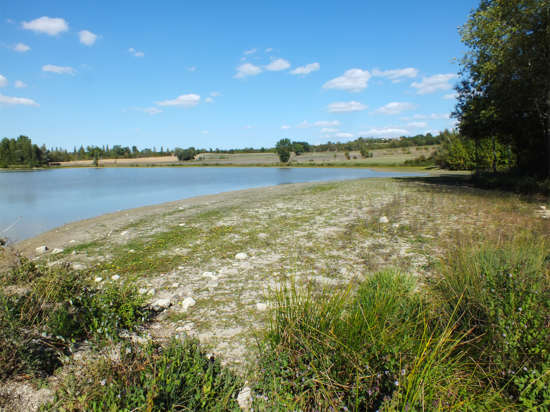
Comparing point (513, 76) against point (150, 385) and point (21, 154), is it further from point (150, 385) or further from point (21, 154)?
point (21, 154)

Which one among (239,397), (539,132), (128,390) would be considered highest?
(539,132)

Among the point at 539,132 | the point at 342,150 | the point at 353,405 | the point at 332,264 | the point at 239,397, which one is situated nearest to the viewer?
the point at 353,405

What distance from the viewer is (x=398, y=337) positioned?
234 centimetres

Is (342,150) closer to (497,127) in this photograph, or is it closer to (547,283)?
(497,127)

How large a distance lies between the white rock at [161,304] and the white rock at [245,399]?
2018 millimetres

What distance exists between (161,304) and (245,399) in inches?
84.8

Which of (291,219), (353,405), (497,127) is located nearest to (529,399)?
(353,405)

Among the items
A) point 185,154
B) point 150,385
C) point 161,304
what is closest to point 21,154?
point 185,154

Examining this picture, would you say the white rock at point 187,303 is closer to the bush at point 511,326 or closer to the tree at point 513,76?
the bush at point 511,326

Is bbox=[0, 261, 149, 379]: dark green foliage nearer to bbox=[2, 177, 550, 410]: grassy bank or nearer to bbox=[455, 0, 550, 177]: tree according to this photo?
bbox=[2, 177, 550, 410]: grassy bank

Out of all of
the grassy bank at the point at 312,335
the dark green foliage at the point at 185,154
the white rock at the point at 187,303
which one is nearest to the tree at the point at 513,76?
the grassy bank at the point at 312,335

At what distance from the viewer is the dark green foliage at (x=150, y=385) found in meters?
2.05

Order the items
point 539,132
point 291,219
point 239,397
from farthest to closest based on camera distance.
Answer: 1. point 539,132
2. point 291,219
3. point 239,397

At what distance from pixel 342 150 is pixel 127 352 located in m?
113
